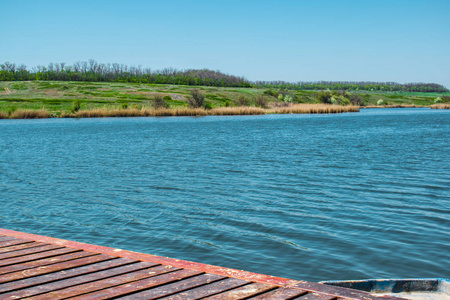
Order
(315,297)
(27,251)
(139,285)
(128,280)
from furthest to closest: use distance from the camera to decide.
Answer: (27,251), (128,280), (139,285), (315,297)

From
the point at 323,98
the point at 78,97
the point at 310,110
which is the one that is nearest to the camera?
the point at 310,110

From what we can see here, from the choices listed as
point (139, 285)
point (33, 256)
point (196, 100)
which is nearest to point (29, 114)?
point (196, 100)

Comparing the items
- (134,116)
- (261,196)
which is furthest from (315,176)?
(134,116)

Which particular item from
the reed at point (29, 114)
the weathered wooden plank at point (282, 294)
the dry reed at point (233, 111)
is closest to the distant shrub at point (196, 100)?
Result: the dry reed at point (233, 111)

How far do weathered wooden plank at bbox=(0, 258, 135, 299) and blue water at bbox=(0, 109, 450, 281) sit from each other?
292 cm

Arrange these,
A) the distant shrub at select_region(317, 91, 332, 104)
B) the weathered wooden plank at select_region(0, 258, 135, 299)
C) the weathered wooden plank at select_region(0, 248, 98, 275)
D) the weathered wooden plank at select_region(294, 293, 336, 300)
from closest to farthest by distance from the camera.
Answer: the weathered wooden plank at select_region(294, 293, 336, 300) → the weathered wooden plank at select_region(0, 258, 135, 299) → the weathered wooden plank at select_region(0, 248, 98, 275) → the distant shrub at select_region(317, 91, 332, 104)

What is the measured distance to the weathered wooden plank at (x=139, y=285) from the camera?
465 cm

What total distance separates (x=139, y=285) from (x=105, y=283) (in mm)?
404

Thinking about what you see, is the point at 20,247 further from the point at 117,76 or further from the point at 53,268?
the point at 117,76

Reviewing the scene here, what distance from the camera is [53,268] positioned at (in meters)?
5.59

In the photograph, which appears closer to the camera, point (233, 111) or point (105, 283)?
point (105, 283)

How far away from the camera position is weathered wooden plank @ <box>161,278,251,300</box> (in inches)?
181

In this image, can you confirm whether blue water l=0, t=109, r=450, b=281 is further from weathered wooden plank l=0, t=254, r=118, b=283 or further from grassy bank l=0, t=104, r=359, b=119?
grassy bank l=0, t=104, r=359, b=119

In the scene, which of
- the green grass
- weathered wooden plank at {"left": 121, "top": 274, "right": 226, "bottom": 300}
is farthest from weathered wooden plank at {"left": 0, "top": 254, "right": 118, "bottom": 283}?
the green grass
